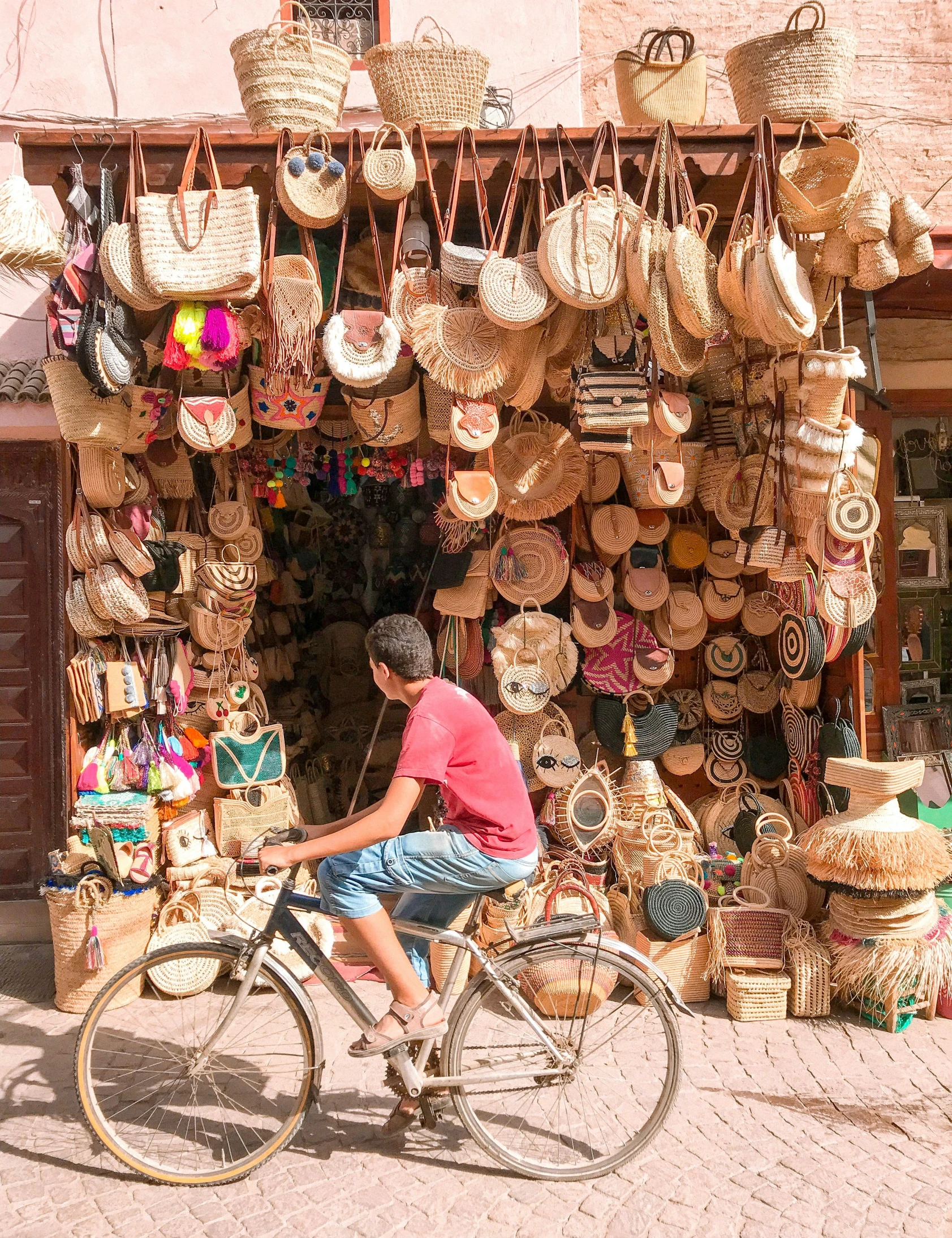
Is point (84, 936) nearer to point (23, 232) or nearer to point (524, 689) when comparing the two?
point (524, 689)

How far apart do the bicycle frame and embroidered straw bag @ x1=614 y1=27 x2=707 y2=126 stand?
3793mm

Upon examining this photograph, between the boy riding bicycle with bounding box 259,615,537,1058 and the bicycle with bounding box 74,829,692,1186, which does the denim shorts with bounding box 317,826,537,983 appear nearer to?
the boy riding bicycle with bounding box 259,615,537,1058

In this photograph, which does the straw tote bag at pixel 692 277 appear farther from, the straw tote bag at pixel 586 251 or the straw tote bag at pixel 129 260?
the straw tote bag at pixel 129 260

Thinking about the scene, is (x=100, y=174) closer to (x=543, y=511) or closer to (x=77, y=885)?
(x=543, y=511)

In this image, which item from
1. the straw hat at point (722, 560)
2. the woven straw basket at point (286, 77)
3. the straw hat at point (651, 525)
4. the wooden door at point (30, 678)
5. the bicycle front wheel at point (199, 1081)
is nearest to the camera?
the bicycle front wheel at point (199, 1081)

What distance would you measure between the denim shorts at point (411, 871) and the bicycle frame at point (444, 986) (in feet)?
0.39

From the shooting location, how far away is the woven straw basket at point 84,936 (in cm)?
482

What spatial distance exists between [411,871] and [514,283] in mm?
2514

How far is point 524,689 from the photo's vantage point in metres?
5.48

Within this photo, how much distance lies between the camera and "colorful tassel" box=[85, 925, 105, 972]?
4.71 m

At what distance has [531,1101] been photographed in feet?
11.6

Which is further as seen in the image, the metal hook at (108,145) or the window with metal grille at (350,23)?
the window with metal grille at (350,23)

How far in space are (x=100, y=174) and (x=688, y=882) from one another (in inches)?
164

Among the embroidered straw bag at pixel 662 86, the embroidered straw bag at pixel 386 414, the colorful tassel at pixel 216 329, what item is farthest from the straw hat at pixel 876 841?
the colorful tassel at pixel 216 329
